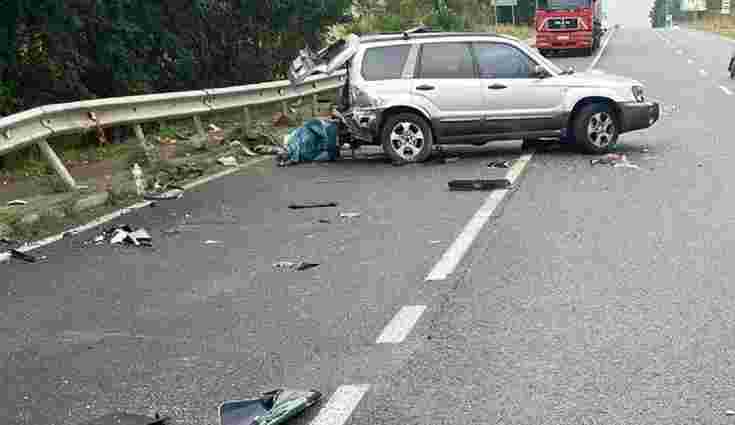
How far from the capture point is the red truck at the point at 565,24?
43.5 meters

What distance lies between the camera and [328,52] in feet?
47.3

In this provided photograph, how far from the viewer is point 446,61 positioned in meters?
14.7

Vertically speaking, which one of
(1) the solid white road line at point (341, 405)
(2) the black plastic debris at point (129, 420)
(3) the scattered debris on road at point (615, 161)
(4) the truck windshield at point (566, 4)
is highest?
(2) the black plastic debris at point (129, 420)

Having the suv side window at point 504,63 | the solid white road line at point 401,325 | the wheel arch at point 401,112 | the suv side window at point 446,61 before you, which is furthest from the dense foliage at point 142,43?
the solid white road line at point 401,325

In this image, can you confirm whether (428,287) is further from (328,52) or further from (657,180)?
(328,52)

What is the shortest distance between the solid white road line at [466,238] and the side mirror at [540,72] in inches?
87.3

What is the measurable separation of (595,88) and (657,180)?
274 cm

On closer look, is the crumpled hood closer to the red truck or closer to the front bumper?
the front bumper

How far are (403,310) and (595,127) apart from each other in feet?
27.6

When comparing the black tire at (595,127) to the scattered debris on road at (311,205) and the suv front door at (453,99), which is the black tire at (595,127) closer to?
the suv front door at (453,99)

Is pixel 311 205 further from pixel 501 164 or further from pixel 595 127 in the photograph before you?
pixel 595 127

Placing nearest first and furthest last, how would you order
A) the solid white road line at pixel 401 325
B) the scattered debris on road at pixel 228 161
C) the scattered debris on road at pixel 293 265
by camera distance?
1. the solid white road line at pixel 401 325
2. the scattered debris on road at pixel 293 265
3. the scattered debris on road at pixel 228 161

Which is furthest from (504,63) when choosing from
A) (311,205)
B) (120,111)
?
(120,111)

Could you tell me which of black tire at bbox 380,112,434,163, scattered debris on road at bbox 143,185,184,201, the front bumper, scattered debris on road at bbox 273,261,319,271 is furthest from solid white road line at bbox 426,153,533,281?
scattered debris on road at bbox 143,185,184,201
